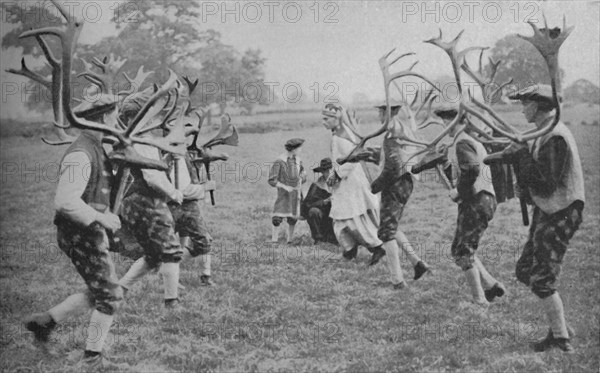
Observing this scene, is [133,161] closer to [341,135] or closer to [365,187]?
[341,135]

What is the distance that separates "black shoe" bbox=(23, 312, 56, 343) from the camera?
5684 millimetres

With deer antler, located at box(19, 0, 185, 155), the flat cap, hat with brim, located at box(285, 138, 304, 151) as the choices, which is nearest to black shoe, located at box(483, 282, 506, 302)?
the flat cap

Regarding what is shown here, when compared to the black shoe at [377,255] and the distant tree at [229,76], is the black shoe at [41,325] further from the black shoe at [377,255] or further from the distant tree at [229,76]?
the black shoe at [377,255]

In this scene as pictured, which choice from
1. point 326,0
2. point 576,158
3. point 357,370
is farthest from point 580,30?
point 357,370

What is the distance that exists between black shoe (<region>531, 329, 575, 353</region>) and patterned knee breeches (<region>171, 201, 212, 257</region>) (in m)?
3.13

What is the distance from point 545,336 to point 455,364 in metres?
0.88

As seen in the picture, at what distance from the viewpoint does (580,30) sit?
21.0 feet

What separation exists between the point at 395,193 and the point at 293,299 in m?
1.40

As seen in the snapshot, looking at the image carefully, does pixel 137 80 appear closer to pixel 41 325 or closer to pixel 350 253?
pixel 41 325

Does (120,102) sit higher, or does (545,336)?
(120,102)

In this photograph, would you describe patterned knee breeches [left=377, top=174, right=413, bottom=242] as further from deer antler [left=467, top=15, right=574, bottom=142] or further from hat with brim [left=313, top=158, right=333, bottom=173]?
deer antler [left=467, top=15, right=574, bottom=142]

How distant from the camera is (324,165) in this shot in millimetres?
7145

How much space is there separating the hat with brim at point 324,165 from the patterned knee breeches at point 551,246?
2.24m

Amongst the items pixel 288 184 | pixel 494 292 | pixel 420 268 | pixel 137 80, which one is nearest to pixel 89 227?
pixel 137 80
